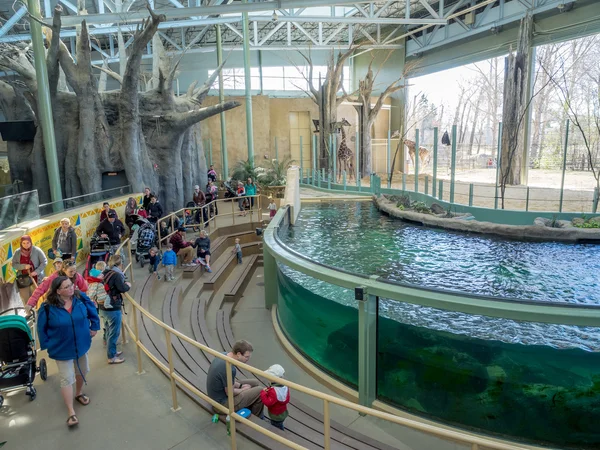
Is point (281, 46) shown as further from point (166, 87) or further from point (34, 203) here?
point (34, 203)

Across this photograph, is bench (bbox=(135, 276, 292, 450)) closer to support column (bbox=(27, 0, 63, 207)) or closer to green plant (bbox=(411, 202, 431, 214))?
support column (bbox=(27, 0, 63, 207))

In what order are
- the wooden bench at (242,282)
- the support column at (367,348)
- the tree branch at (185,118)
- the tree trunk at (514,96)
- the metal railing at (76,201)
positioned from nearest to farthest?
the support column at (367,348) → the metal railing at (76,201) → the wooden bench at (242,282) → the tree branch at (185,118) → the tree trunk at (514,96)

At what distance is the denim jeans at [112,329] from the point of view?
5.25 metres

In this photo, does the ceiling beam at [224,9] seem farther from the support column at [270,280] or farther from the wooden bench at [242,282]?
the support column at [270,280]

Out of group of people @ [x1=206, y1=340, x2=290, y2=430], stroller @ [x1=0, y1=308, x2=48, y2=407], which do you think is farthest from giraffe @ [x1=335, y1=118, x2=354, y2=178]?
stroller @ [x1=0, y1=308, x2=48, y2=407]

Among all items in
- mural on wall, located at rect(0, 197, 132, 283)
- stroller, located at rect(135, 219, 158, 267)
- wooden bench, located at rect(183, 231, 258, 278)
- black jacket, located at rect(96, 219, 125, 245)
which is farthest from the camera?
wooden bench, located at rect(183, 231, 258, 278)

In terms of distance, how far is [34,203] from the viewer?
8.88m

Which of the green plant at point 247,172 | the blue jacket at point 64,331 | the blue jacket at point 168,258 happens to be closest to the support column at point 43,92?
the blue jacket at point 168,258

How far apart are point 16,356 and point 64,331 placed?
0.89 m

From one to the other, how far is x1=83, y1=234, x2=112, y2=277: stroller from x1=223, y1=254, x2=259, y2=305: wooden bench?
271 centimetres

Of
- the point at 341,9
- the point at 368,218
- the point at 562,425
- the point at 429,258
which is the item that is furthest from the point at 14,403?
the point at 341,9

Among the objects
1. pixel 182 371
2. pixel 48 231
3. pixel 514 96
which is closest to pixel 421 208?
pixel 514 96

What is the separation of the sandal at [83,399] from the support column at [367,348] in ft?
9.76

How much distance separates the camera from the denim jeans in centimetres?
525
